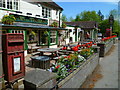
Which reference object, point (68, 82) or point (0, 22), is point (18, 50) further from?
point (0, 22)

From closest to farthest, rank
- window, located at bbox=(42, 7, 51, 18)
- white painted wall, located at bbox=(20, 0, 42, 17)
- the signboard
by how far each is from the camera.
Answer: the signboard, white painted wall, located at bbox=(20, 0, 42, 17), window, located at bbox=(42, 7, 51, 18)

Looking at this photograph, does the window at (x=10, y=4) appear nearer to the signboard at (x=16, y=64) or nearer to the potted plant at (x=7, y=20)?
the potted plant at (x=7, y=20)

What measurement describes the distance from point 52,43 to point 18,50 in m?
11.7

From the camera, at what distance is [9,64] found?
3287 millimetres

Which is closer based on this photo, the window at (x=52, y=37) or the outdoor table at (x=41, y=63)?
the outdoor table at (x=41, y=63)

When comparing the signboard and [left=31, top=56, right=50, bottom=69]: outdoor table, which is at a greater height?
the signboard

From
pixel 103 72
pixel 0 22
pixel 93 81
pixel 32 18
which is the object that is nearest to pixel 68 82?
pixel 93 81

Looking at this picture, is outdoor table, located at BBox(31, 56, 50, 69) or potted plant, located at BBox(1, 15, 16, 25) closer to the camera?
outdoor table, located at BBox(31, 56, 50, 69)

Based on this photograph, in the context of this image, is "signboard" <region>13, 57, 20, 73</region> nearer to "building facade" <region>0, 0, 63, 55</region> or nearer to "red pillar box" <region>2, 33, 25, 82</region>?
"red pillar box" <region>2, 33, 25, 82</region>

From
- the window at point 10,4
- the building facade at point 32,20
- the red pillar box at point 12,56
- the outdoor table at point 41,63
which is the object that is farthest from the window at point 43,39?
the red pillar box at point 12,56

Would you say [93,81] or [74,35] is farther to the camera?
[74,35]

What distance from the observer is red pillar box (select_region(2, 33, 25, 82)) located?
323 centimetres

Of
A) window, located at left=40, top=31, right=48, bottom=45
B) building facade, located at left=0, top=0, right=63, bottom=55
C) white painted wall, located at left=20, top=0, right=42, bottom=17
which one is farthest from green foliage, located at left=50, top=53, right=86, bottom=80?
white painted wall, located at left=20, top=0, right=42, bottom=17

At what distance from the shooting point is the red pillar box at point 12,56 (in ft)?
10.6
